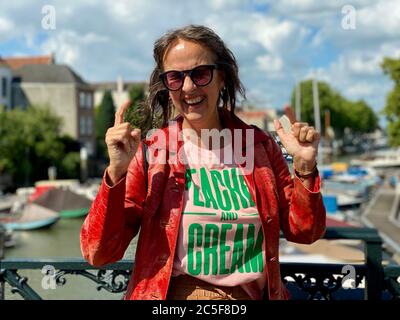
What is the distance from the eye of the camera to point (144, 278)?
209 centimetres

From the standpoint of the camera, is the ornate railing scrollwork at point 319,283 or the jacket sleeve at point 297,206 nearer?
the jacket sleeve at point 297,206

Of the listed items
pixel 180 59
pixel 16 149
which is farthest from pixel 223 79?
pixel 16 149

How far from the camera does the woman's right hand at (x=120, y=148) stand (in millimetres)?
1936

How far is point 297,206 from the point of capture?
6.93 ft

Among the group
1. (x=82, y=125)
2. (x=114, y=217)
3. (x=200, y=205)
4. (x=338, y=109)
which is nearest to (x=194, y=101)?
(x=200, y=205)

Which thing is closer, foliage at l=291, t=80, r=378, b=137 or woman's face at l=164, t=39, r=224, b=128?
woman's face at l=164, t=39, r=224, b=128

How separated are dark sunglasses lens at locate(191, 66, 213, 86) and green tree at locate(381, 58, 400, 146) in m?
21.0

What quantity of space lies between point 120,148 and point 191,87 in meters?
0.36

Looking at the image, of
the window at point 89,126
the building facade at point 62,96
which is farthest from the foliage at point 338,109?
the building facade at point 62,96

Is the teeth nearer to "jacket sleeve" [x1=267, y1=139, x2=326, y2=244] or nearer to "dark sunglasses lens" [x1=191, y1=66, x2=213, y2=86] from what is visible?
"dark sunglasses lens" [x1=191, y1=66, x2=213, y2=86]

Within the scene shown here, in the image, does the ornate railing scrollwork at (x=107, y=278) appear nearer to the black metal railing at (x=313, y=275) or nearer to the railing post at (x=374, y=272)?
the black metal railing at (x=313, y=275)

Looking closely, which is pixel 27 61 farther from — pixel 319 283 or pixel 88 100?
pixel 319 283

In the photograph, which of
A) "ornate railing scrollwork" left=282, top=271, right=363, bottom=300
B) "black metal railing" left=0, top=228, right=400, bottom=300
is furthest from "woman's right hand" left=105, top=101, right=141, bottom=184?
"ornate railing scrollwork" left=282, top=271, right=363, bottom=300

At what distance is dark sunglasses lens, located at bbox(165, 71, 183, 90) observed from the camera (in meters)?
2.07
